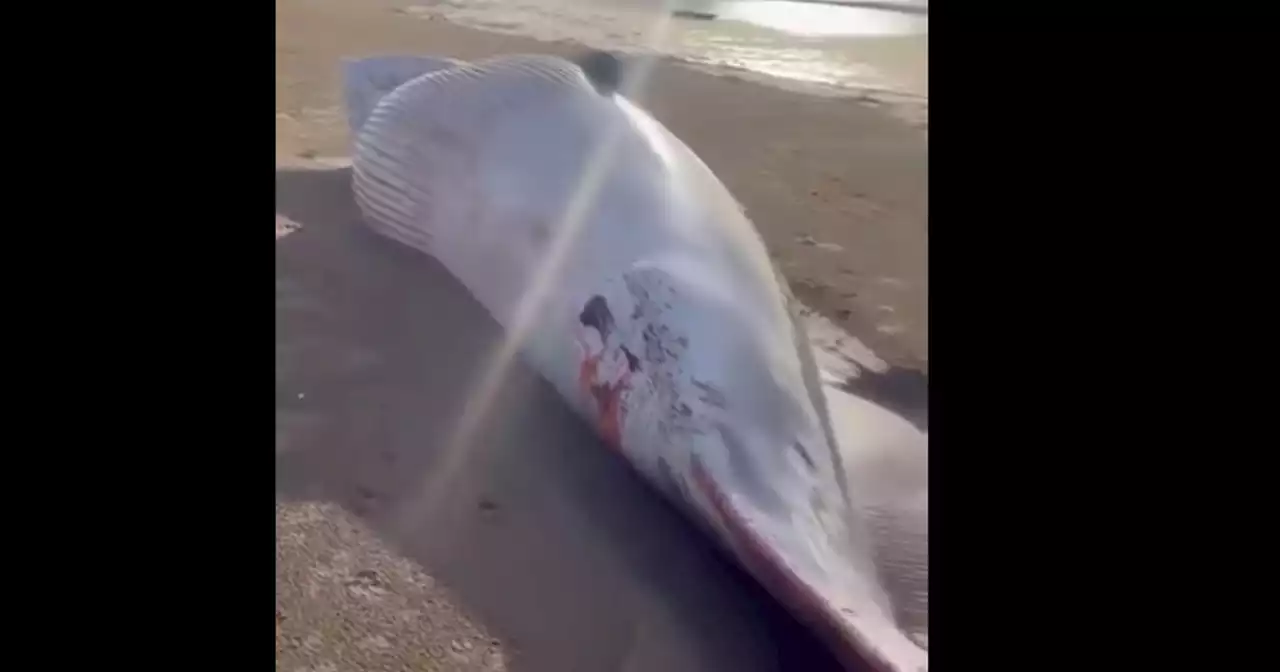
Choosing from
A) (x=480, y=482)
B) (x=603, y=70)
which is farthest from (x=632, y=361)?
(x=603, y=70)

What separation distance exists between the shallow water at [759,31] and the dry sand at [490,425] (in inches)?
0.9

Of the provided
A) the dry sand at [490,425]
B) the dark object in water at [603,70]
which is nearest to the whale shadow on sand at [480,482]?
the dry sand at [490,425]

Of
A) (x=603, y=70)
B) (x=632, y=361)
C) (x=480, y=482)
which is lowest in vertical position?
(x=480, y=482)

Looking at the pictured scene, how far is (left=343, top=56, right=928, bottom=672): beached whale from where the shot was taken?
96 cm

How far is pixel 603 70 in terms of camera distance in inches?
44.4

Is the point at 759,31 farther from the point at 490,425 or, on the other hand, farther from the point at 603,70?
the point at 490,425

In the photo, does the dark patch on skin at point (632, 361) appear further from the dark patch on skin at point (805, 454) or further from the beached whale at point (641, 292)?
the dark patch on skin at point (805, 454)

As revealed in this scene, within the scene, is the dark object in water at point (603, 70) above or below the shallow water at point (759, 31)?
below

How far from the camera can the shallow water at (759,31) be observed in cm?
112

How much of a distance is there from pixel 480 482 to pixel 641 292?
0.21 metres

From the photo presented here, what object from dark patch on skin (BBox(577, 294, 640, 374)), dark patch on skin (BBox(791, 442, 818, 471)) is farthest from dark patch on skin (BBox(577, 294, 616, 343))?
dark patch on skin (BBox(791, 442, 818, 471))

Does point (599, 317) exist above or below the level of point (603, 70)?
below
